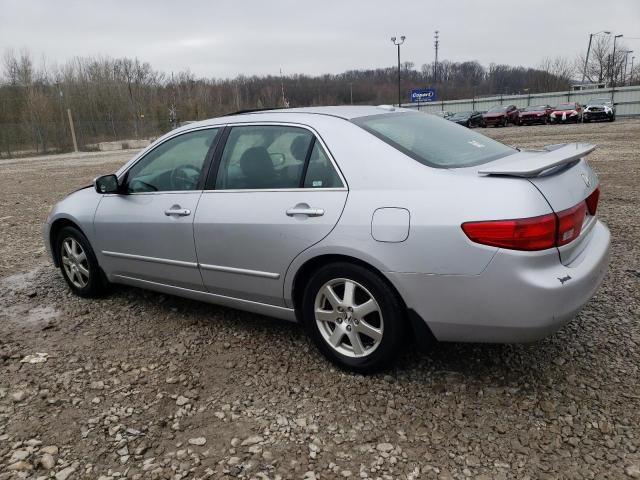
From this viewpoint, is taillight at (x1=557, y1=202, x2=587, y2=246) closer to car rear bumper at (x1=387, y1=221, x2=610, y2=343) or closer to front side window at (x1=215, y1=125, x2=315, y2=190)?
car rear bumper at (x1=387, y1=221, x2=610, y2=343)

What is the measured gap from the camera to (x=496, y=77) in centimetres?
9406

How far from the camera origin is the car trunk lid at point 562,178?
2574mm

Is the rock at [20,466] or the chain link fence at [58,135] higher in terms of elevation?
the chain link fence at [58,135]

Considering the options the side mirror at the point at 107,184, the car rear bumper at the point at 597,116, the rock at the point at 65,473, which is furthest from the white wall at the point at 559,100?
the rock at the point at 65,473

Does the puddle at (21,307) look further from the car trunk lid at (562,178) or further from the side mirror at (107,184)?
the car trunk lid at (562,178)

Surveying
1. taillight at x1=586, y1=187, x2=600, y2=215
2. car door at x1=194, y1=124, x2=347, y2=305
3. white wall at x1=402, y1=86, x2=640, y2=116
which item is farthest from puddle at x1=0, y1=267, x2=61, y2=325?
white wall at x1=402, y1=86, x2=640, y2=116

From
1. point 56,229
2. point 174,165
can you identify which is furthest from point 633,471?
point 56,229

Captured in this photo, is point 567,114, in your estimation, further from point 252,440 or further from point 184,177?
point 252,440

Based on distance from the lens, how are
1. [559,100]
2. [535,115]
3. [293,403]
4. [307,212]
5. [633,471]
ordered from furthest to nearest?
[559,100] < [535,115] < [307,212] < [293,403] < [633,471]

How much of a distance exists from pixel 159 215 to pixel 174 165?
1.40ft

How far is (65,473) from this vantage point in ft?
8.02

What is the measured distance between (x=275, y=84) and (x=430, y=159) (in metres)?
103

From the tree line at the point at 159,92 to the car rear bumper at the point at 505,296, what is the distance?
47781 millimetres

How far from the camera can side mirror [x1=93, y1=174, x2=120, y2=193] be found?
13.5ft
